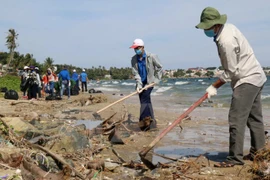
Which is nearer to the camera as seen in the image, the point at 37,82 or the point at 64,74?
the point at 37,82

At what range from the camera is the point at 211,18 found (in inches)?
156

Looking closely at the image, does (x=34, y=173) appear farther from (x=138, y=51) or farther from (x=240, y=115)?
(x=138, y=51)

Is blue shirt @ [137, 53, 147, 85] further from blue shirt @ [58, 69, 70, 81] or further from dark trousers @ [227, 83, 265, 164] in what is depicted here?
blue shirt @ [58, 69, 70, 81]

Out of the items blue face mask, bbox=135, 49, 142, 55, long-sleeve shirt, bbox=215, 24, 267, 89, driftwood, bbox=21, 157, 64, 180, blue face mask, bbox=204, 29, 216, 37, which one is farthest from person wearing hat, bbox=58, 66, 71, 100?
driftwood, bbox=21, 157, 64, 180

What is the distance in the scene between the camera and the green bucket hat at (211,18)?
3.95 m

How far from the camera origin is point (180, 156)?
471cm

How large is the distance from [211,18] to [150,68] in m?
2.69

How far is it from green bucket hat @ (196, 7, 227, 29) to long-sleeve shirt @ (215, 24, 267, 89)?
9 cm

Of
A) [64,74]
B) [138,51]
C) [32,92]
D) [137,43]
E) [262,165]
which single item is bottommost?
[262,165]

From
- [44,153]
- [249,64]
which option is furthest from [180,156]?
[44,153]

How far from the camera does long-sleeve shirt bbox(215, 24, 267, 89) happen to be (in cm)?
387

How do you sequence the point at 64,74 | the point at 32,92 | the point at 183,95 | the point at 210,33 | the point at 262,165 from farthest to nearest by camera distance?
the point at 183,95 < the point at 64,74 < the point at 32,92 < the point at 210,33 < the point at 262,165

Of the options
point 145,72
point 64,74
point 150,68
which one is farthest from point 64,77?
point 150,68

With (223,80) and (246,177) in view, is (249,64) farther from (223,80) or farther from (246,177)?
(246,177)
